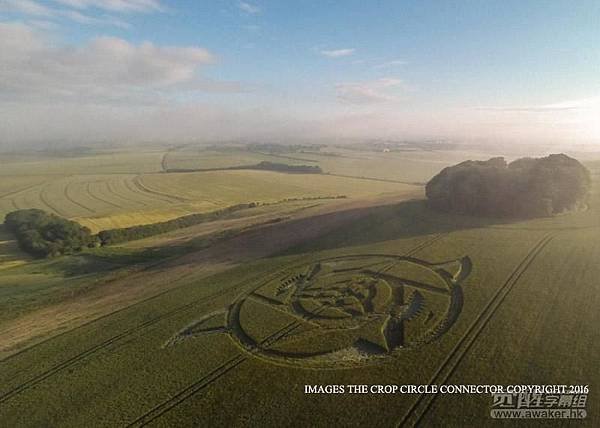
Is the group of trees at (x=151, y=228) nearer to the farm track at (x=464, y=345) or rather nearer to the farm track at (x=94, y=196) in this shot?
the farm track at (x=94, y=196)

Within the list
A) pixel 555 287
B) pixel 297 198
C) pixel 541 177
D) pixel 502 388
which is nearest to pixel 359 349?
pixel 502 388

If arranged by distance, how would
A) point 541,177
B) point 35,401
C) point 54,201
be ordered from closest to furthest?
point 35,401 → point 541,177 → point 54,201

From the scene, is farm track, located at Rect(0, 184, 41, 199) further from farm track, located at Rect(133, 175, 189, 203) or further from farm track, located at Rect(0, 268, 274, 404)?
farm track, located at Rect(0, 268, 274, 404)

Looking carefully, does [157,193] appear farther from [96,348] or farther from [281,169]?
[96,348]

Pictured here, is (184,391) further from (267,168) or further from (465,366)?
(267,168)

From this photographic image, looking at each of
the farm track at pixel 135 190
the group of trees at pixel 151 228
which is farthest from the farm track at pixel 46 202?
the group of trees at pixel 151 228

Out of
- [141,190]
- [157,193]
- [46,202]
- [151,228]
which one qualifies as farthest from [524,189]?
[46,202]
